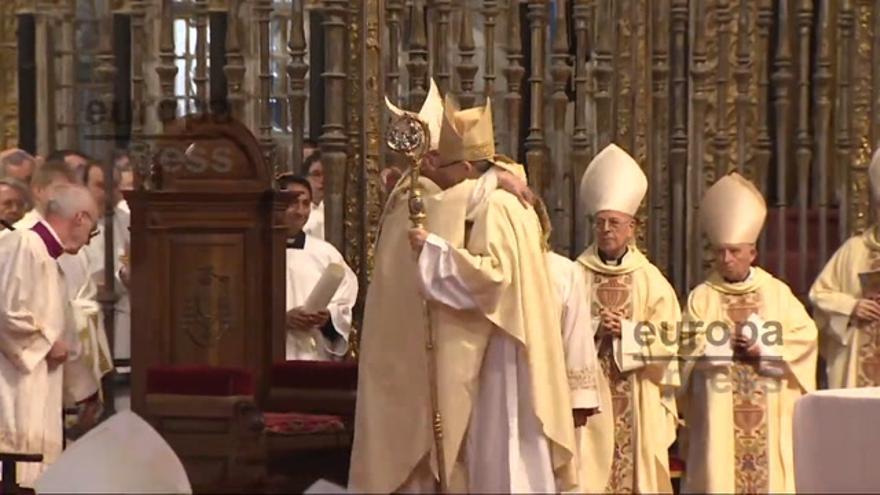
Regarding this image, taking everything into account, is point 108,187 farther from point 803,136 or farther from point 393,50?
point 803,136

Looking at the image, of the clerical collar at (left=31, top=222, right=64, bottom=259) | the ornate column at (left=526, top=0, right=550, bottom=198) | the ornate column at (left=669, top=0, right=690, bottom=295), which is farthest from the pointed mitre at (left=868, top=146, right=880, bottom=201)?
the clerical collar at (left=31, top=222, right=64, bottom=259)

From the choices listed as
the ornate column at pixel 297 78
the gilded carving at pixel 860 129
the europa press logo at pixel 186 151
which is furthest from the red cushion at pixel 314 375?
the gilded carving at pixel 860 129

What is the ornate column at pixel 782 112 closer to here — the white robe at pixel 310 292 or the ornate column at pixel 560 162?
the ornate column at pixel 560 162

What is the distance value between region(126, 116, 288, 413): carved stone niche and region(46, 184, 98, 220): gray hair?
1.43ft

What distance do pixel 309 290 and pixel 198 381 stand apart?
94 centimetres

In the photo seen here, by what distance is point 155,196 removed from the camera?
9609 millimetres

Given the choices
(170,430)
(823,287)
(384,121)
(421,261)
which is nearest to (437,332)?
(421,261)

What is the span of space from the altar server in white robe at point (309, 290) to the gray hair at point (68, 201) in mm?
936

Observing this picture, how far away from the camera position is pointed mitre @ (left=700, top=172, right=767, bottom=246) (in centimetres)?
1009

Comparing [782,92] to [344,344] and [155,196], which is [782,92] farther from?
[155,196]

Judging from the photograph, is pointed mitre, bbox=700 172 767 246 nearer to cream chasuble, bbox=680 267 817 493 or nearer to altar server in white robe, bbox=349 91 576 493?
cream chasuble, bbox=680 267 817 493

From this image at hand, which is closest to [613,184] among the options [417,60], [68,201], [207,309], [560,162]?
[560,162]

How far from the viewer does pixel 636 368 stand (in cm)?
970

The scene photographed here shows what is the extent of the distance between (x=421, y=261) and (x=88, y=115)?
2967 millimetres
